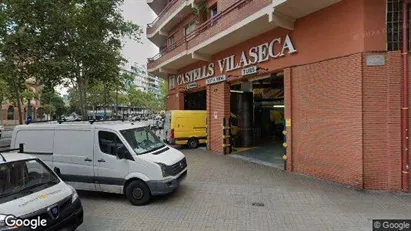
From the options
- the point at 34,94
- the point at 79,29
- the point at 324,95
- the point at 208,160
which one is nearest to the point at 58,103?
the point at 34,94

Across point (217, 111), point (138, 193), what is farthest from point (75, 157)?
point (217, 111)

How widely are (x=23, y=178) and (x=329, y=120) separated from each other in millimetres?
7951

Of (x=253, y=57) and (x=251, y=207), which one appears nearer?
(x=251, y=207)

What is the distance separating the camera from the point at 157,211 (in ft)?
22.7

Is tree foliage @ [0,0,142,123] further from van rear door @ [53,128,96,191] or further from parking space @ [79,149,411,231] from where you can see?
parking space @ [79,149,411,231]

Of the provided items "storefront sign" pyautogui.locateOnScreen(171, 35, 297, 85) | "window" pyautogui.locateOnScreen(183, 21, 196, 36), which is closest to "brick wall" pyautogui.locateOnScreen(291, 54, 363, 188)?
"storefront sign" pyautogui.locateOnScreen(171, 35, 297, 85)

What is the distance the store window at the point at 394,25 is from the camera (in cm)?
818

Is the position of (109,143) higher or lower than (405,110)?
lower

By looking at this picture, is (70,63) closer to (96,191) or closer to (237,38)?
(237,38)

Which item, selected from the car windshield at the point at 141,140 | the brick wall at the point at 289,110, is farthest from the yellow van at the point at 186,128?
the car windshield at the point at 141,140

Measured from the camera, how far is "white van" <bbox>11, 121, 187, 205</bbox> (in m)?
7.39

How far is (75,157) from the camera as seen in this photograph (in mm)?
8016
